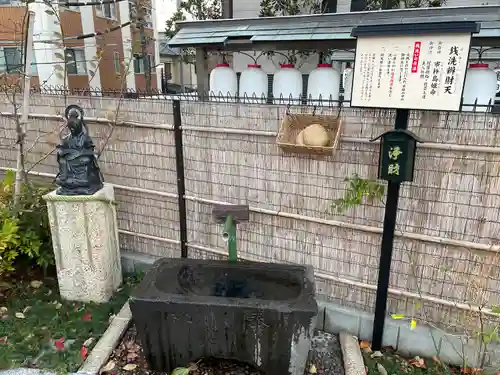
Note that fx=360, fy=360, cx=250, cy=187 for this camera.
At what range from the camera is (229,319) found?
8.64 ft

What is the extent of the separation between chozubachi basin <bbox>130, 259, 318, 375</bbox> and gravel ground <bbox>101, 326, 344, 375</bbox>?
0.62ft

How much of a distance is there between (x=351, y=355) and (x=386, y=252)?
944mm

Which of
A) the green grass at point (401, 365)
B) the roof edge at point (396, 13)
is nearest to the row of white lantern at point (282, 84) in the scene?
the roof edge at point (396, 13)

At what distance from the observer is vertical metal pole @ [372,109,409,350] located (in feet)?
8.97

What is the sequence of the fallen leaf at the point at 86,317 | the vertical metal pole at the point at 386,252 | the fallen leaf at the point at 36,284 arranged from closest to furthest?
the vertical metal pole at the point at 386,252, the fallen leaf at the point at 86,317, the fallen leaf at the point at 36,284

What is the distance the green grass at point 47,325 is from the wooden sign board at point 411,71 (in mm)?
3110

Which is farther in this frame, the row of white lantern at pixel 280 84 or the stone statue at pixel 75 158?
the stone statue at pixel 75 158

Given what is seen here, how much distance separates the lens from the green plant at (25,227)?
371 cm

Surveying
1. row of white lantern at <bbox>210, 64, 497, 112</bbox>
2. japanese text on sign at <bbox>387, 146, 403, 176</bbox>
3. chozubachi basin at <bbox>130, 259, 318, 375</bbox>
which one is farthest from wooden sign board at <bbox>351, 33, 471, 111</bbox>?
chozubachi basin at <bbox>130, 259, 318, 375</bbox>

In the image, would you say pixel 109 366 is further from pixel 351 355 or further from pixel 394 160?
pixel 394 160

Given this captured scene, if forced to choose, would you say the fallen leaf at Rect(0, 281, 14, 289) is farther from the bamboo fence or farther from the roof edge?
the roof edge

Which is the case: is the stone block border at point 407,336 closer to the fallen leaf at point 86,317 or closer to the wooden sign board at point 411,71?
the wooden sign board at point 411,71

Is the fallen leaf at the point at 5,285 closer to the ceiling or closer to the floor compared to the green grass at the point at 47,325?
closer to the ceiling

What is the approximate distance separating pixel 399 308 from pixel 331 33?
9.78 feet
